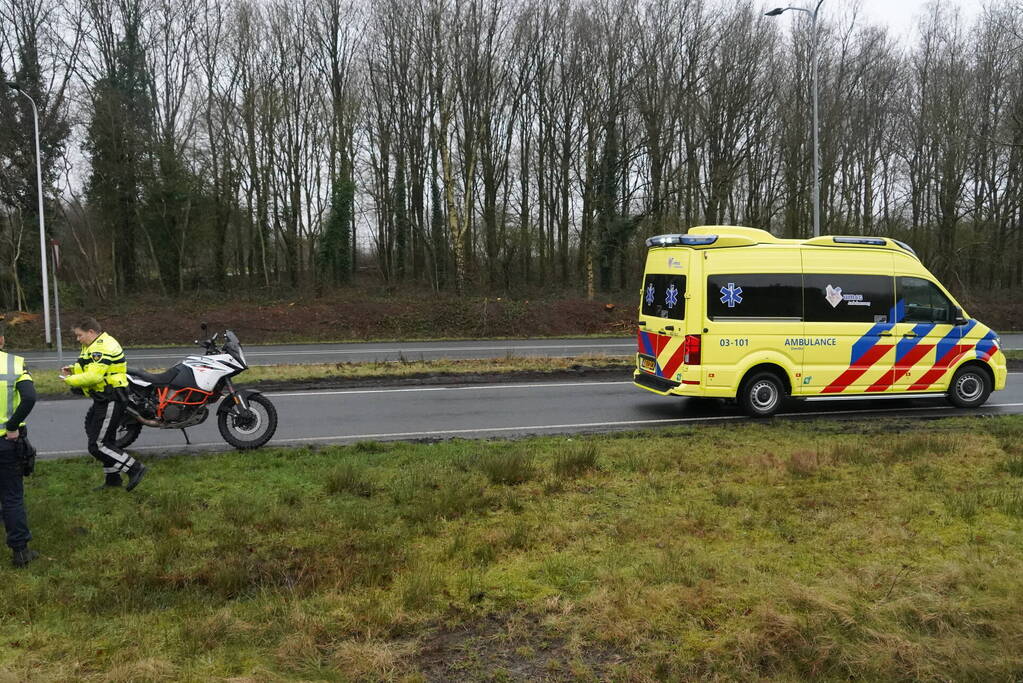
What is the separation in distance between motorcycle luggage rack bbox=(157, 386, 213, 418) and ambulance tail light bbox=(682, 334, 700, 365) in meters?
6.53

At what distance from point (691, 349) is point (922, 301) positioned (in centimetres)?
393

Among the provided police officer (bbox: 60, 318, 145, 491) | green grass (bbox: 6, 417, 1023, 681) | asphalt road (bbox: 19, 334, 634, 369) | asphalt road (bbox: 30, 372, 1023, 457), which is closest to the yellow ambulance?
asphalt road (bbox: 30, 372, 1023, 457)

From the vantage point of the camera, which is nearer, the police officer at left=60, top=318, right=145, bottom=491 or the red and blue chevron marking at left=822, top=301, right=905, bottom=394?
the police officer at left=60, top=318, right=145, bottom=491

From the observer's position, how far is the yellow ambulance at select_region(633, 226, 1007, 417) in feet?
38.4

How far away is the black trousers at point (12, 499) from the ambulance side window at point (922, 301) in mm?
11741

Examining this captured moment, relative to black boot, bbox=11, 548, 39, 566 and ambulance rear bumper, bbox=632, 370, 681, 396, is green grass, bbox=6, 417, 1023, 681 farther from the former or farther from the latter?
ambulance rear bumper, bbox=632, 370, 681, 396

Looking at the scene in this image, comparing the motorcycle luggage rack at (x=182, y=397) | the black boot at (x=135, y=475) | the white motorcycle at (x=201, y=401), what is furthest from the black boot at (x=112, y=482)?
the motorcycle luggage rack at (x=182, y=397)

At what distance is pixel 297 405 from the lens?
44.3 feet

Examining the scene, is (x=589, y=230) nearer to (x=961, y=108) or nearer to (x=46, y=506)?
(x=961, y=108)

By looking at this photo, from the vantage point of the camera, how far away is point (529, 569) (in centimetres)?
562

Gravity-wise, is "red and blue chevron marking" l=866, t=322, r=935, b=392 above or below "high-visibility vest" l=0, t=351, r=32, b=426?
below

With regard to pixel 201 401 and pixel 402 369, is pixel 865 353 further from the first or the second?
pixel 201 401

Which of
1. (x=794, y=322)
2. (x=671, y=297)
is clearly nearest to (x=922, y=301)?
(x=794, y=322)

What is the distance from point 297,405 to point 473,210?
26328mm
